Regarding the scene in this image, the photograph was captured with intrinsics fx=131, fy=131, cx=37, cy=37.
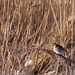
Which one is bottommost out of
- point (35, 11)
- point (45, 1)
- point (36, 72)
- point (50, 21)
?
point (36, 72)

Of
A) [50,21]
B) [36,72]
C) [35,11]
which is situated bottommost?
[36,72]

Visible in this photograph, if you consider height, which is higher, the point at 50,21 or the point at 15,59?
the point at 50,21

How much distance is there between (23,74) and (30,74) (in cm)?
9

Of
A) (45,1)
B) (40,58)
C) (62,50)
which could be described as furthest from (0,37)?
(45,1)

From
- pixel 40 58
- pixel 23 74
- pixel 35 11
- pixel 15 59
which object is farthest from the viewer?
pixel 35 11

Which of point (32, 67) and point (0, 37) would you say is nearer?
point (32, 67)

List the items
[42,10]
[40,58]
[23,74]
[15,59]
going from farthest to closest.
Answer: [42,10] < [40,58] < [23,74] < [15,59]

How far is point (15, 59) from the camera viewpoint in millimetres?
958

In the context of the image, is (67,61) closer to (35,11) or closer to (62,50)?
(62,50)

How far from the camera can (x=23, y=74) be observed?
115 cm

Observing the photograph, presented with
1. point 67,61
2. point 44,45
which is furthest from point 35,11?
point 67,61

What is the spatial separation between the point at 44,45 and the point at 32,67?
0.75ft

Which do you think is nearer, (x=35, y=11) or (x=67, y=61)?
(x=67, y=61)

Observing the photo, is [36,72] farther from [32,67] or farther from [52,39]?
[52,39]
